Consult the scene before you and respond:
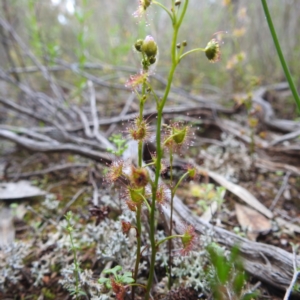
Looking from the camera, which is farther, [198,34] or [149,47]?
[198,34]

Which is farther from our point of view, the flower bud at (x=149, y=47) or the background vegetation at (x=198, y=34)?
the background vegetation at (x=198, y=34)

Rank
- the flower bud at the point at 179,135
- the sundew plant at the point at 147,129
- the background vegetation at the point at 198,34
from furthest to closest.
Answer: the background vegetation at the point at 198,34 → the flower bud at the point at 179,135 → the sundew plant at the point at 147,129

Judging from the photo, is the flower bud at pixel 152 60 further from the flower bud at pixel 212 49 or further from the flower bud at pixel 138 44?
the flower bud at pixel 212 49

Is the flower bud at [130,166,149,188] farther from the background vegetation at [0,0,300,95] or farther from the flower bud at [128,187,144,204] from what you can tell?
the background vegetation at [0,0,300,95]

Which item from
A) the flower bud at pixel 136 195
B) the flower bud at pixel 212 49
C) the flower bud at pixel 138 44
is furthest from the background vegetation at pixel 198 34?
the flower bud at pixel 136 195

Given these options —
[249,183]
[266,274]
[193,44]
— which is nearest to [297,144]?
[249,183]

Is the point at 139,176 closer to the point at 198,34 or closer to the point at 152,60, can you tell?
the point at 152,60

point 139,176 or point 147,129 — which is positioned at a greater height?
point 147,129

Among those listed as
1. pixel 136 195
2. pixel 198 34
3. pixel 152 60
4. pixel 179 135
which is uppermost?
pixel 198 34

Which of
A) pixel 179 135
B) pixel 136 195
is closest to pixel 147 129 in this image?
pixel 179 135
